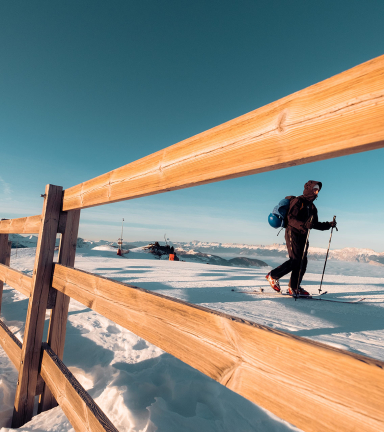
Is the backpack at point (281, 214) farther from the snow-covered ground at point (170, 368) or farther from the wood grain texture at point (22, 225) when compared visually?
the wood grain texture at point (22, 225)

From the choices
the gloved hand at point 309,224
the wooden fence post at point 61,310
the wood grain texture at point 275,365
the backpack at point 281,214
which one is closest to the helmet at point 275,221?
the backpack at point 281,214

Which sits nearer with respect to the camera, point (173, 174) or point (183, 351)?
point (183, 351)

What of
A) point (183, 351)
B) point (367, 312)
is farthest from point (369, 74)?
point (367, 312)

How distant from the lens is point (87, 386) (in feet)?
7.97

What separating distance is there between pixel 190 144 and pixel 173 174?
0.16m

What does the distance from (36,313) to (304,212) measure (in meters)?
4.86

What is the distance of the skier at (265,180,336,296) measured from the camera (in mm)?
4980

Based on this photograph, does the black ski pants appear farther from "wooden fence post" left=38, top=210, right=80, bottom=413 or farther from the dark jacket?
"wooden fence post" left=38, top=210, right=80, bottom=413

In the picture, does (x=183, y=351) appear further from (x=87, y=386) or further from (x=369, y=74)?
(x=87, y=386)

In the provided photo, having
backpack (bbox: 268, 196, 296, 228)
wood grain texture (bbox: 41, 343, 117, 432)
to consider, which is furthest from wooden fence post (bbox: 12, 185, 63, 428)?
backpack (bbox: 268, 196, 296, 228)

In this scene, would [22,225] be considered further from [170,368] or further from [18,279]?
[170,368]

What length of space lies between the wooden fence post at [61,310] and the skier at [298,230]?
417 centimetres

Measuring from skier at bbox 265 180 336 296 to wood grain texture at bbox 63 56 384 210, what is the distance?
174 inches

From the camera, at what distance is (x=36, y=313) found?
236cm
